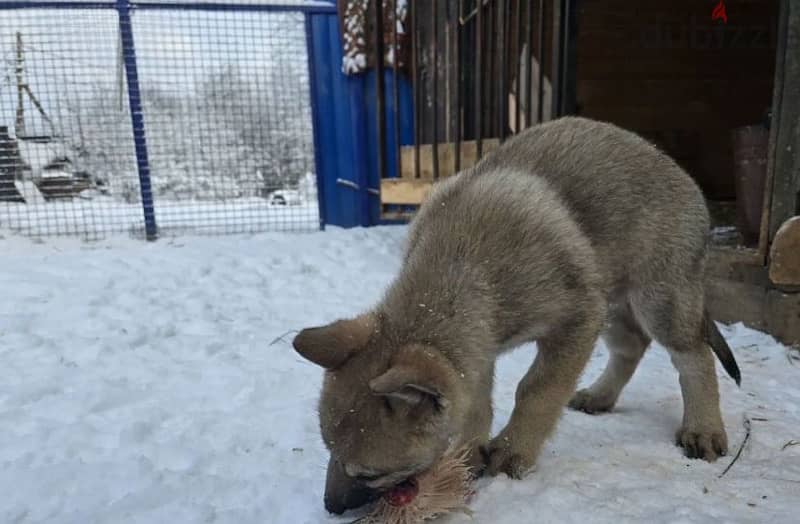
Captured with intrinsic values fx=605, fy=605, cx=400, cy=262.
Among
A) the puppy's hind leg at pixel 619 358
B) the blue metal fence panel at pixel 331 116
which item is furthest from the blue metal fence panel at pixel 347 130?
the puppy's hind leg at pixel 619 358

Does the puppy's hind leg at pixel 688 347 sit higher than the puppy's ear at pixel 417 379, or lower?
lower

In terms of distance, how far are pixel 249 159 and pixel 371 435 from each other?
7509 millimetres

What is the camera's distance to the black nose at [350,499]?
204cm

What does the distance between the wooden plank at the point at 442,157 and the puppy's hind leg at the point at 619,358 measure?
8.33 ft

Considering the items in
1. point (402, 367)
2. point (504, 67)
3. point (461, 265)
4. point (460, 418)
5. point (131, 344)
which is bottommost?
point (131, 344)

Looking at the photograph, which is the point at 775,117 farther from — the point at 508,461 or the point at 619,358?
the point at 508,461

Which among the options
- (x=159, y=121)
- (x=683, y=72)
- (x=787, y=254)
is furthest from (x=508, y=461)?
(x=159, y=121)

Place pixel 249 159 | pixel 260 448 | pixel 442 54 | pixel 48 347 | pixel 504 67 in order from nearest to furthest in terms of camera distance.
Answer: pixel 260 448 < pixel 48 347 < pixel 504 67 < pixel 442 54 < pixel 249 159

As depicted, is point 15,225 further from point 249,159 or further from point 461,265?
point 461,265

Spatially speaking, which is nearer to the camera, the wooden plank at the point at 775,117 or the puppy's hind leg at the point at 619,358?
the puppy's hind leg at the point at 619,358

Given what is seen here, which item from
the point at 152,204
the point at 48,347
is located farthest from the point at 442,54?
the point at 48,347

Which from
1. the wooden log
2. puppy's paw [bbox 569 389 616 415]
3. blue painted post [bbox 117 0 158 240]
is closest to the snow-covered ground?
puppy's paw [bbox 569 389 616 415]

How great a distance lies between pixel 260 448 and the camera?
8.89ft

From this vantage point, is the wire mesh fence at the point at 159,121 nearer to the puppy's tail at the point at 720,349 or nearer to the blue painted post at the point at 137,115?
the blue painted post at the point at 137,115
